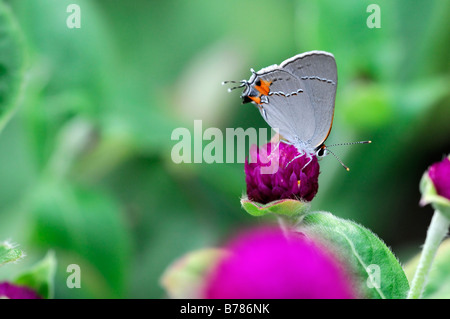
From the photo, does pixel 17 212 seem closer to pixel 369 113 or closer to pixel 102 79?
pixel 102 79

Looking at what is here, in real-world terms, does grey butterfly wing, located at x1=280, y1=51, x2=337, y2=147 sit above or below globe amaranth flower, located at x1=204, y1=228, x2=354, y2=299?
above

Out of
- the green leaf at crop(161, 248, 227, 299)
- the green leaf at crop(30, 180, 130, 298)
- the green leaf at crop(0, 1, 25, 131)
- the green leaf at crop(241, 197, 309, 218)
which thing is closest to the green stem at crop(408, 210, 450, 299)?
the green leaf at crop(241, 197, 309, 218)

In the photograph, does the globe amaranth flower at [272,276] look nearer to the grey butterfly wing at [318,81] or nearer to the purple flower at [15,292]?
the purple flower at [15,292]

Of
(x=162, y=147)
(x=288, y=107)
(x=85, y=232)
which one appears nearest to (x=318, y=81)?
(x=288, y=107)

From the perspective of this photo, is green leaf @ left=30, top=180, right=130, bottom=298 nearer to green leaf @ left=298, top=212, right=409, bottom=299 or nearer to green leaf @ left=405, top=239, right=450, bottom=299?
green leaf @ left=405, top=239, right=450, bottom=299

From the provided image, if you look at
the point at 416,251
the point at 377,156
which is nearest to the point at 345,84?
the point at 377,156

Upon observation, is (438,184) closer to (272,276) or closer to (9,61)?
(272,276)

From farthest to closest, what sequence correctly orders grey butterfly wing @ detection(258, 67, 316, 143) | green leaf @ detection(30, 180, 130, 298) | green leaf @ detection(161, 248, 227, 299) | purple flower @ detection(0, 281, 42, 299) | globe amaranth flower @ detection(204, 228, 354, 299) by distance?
green leaf @ detection(30, 180, 130, 298), grey butterfly wing @ detection(258, 67, 316, 143), green leaf @ detection(161, 248, 227, 299), purple flower @ detection(0, 281, 42, 299), globe amaranth flower @ detection(204, 228, 354, 299)

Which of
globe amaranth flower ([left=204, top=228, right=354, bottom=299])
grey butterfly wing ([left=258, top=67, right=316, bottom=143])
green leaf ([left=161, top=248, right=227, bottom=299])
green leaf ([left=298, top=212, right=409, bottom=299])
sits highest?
grey butterfly wing ([left=258, top=67, right=316, bottom=143])

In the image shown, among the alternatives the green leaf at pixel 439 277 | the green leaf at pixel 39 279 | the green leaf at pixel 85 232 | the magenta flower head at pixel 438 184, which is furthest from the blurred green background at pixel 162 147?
the magenta flower head at pixel 438 184
